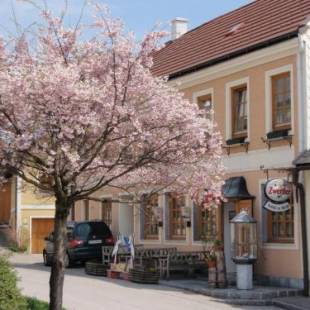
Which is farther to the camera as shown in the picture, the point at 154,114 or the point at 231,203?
the point at 231,203

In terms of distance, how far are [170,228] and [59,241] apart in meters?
13.7

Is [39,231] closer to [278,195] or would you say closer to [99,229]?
[99,229]

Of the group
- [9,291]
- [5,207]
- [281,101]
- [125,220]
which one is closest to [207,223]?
[281,101]

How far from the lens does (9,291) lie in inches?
387

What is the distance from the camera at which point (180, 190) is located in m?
9.98

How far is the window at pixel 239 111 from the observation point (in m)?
19.8

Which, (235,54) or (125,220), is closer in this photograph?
(235,54)

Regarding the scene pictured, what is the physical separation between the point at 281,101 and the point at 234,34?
4.08 metres

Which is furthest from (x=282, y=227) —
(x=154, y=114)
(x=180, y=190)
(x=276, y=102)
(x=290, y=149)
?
(x=154, y=114)

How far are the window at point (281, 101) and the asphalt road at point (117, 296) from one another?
4.89 meters

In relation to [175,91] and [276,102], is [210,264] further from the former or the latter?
[175,91]

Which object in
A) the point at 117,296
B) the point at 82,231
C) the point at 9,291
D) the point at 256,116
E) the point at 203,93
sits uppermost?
the point at 203,93

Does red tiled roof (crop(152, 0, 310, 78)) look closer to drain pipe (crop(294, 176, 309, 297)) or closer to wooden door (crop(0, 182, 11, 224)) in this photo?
drain pipe (crop(294, 176, 309, 297))

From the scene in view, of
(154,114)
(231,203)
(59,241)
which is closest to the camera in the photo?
(154,114)
